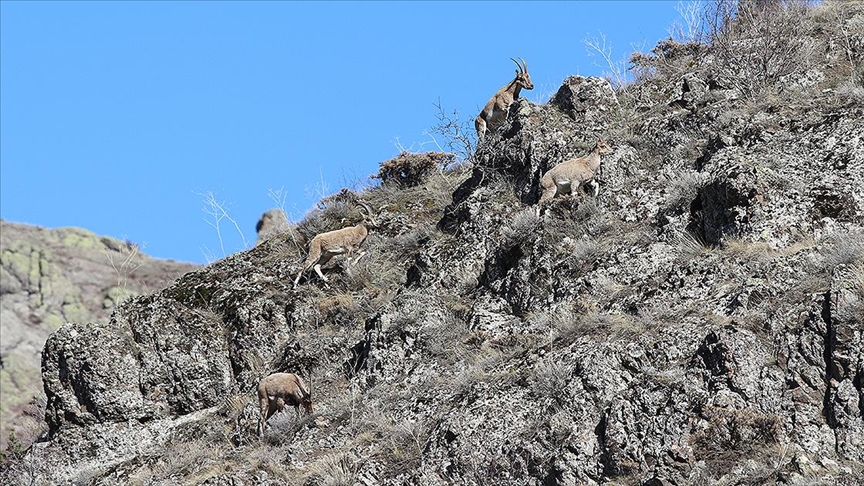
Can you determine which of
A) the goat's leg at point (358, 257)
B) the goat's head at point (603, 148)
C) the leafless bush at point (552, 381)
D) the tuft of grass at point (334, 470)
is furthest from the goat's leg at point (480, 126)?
the tuft of grass at point (334, 470)

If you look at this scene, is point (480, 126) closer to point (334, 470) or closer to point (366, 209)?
point (366, 209)

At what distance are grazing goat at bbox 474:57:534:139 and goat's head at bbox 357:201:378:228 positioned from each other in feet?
7.78

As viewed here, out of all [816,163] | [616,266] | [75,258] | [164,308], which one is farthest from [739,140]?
[75,258]

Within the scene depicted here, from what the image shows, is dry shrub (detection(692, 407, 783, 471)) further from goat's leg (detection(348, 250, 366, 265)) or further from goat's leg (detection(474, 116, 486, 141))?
goat's leg (detection(474, 116, 486, 141))

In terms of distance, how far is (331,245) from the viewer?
66.5 ft

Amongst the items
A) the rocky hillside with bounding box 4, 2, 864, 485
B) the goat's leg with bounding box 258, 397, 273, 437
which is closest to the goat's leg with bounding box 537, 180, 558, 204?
the rocky hillside with bounding box 4, 2, 864, 485

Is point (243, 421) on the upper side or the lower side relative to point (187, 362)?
lower

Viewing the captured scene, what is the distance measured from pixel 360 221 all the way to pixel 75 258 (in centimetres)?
4149

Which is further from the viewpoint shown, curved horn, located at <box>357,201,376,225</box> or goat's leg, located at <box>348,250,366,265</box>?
curved horn, located at <box>357,201,376,225</box>

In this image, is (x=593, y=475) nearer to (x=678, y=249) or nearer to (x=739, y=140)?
(x=678, y=249)

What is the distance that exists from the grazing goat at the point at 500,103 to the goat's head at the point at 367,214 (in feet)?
7.78

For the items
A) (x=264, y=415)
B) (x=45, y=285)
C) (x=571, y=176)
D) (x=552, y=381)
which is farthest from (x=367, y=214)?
(x=45, y=285)

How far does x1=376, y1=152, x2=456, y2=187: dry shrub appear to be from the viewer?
2350 cm

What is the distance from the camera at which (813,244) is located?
1468 centimetres
